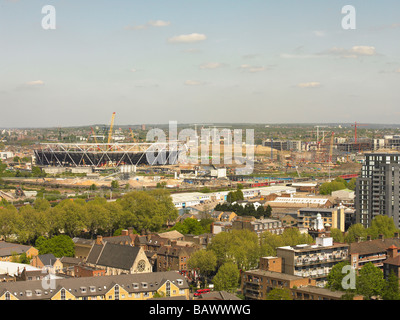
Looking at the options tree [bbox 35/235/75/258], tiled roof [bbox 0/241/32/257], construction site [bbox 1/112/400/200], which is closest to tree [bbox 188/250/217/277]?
tree [bbox 35/235/75/258]

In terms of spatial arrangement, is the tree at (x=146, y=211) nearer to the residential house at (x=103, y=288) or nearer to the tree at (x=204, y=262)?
the tree at (x=204, y=262)

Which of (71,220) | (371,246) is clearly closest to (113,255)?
(71,220)

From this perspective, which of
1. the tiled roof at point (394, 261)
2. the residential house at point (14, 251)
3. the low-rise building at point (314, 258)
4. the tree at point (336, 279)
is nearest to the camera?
the tree at point (336, 279)

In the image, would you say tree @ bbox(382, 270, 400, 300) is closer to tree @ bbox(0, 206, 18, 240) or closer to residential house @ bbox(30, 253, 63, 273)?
residential house @ bbox(30, 253, 63, 273)

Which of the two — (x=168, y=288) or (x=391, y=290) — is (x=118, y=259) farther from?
(x=391, y=290)

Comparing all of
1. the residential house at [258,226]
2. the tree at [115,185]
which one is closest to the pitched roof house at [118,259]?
the residential house at [258,226]
